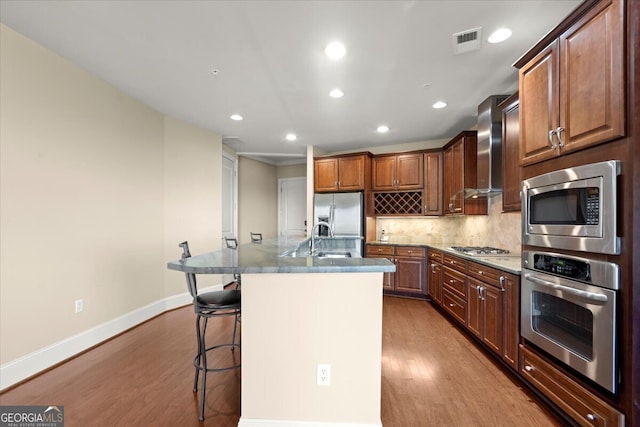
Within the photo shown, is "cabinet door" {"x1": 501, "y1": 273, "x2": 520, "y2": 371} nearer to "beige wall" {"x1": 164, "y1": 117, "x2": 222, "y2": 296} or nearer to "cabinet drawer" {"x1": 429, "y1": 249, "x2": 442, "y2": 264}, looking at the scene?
"cabinet drawer" {"x1": 429, "y1": 249, "x2": 442, "y2": 264}

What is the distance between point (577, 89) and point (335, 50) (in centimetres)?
161

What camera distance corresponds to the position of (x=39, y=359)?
2.17 metres

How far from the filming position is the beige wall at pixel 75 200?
6.68 feet

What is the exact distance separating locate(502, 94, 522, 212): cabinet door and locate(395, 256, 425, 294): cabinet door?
172 cm

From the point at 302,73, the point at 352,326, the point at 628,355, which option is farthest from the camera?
the point at 302,73

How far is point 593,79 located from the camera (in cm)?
140

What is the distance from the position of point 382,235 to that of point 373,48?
344 cm

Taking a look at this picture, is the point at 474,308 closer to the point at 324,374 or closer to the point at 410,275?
the point at 410,275

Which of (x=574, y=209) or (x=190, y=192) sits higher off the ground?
(x=190, y=192)

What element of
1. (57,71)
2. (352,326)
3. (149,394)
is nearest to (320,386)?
(352,326)

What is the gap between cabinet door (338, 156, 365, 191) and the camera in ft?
15.4

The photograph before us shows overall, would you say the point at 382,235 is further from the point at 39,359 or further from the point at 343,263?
the point at 39,359

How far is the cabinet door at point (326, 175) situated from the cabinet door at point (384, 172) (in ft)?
2.28
